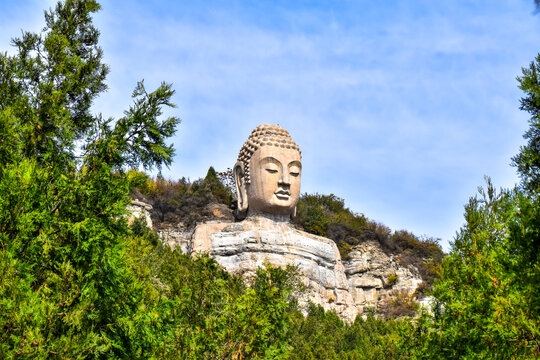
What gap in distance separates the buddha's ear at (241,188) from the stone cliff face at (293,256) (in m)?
0.58

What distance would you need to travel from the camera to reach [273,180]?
21.2m

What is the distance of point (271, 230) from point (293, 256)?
3.73 feet

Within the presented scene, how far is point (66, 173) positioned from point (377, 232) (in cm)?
2047

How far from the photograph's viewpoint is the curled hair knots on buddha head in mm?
21656

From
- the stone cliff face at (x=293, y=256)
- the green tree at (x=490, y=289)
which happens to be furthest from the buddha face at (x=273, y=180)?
the green tree at (x=490, y=289)

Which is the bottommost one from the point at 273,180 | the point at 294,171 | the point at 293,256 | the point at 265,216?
the point at 293,256

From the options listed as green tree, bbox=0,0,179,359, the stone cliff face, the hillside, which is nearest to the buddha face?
the stone cliff face

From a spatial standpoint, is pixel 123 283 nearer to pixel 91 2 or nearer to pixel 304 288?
pixel 91 2

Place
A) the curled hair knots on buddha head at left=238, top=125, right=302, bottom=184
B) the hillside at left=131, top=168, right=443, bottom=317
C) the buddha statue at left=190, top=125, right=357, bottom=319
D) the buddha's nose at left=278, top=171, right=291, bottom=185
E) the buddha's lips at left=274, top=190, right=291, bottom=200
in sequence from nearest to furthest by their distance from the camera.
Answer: the buddha statue at left=190, top=125, right=357, bottom=319, the buddha's nose at left=278, top=171, right=291, bottom=185, the buddha's lips at left=274, top=190, right=291, bottom=200, the curled hair knots on buddha head at left=238, top=125, right=302, bottom=184, the hillside at left=131, top=168, right=443, bottom=317

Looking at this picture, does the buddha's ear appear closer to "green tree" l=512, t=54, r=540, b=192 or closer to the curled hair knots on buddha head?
the curled hair knots on buddha head

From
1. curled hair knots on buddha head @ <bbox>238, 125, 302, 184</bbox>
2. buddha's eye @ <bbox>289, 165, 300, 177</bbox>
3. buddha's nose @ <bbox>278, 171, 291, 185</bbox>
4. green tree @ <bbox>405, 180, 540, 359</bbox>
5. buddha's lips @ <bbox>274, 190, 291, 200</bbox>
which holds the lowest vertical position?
green tree @ <bbox>405, 180, 540, 359</bbox>

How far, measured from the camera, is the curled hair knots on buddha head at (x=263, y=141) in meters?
21.7

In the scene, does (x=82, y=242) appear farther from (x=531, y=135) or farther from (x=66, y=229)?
(x=531, y=135)

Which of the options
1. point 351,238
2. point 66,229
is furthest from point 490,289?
point 351,238
